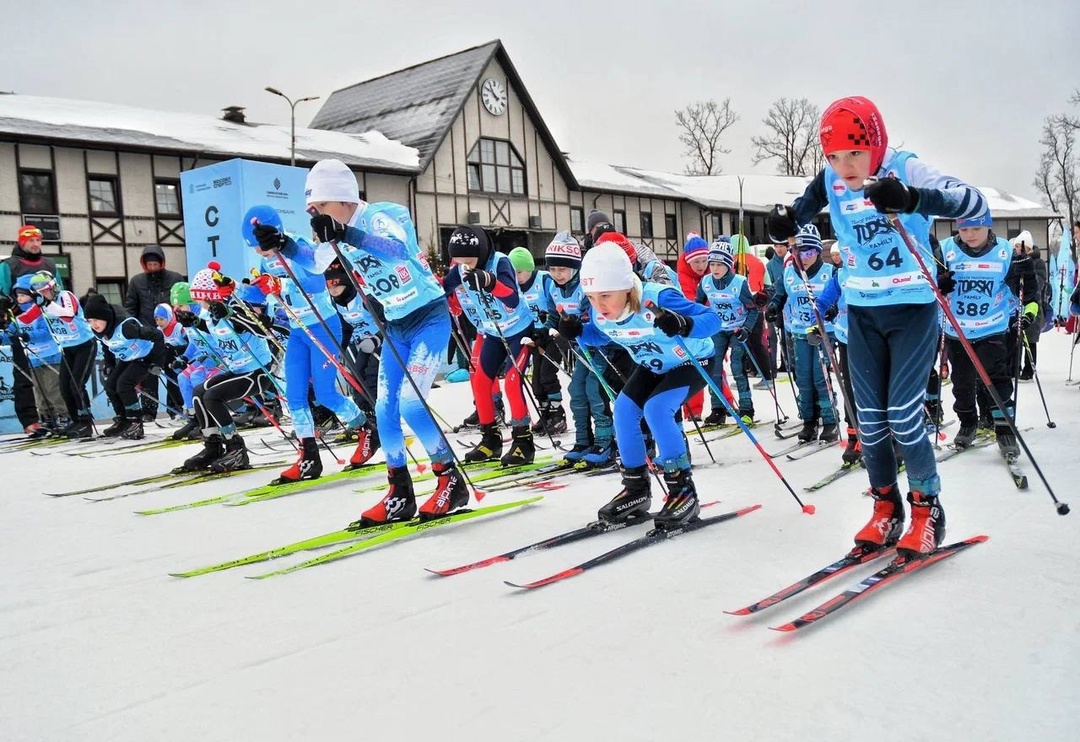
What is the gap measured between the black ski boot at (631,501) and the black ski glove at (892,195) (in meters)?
1.90

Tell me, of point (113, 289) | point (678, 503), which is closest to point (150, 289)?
point (678, 503)

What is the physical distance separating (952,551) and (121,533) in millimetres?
4219

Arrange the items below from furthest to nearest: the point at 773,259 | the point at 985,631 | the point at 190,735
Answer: the point at 773,259 < the point at 985,631 < the point at 190,735

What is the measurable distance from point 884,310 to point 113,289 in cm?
2110

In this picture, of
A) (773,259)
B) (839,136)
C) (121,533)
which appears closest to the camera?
(839,136)

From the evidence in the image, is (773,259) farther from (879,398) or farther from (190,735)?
(190,735)

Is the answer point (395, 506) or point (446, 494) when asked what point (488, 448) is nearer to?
point (446, 494)

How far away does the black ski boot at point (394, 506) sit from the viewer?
4.62 m

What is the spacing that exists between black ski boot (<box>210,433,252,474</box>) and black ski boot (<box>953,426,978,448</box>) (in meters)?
5.44

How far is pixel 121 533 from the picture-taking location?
4.83m

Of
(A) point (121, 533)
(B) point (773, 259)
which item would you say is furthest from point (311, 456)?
(B) point (773, 259)

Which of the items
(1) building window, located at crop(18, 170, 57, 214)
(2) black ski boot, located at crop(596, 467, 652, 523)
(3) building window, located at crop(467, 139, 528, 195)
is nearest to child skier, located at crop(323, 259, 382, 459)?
(2) black ski boot, located at crop(596, 467, 652, 523)

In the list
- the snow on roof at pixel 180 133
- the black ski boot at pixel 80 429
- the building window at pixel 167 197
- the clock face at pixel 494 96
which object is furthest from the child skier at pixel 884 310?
the clock face at pixel 494 96

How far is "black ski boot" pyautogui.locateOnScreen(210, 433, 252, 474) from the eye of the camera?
271 inches
